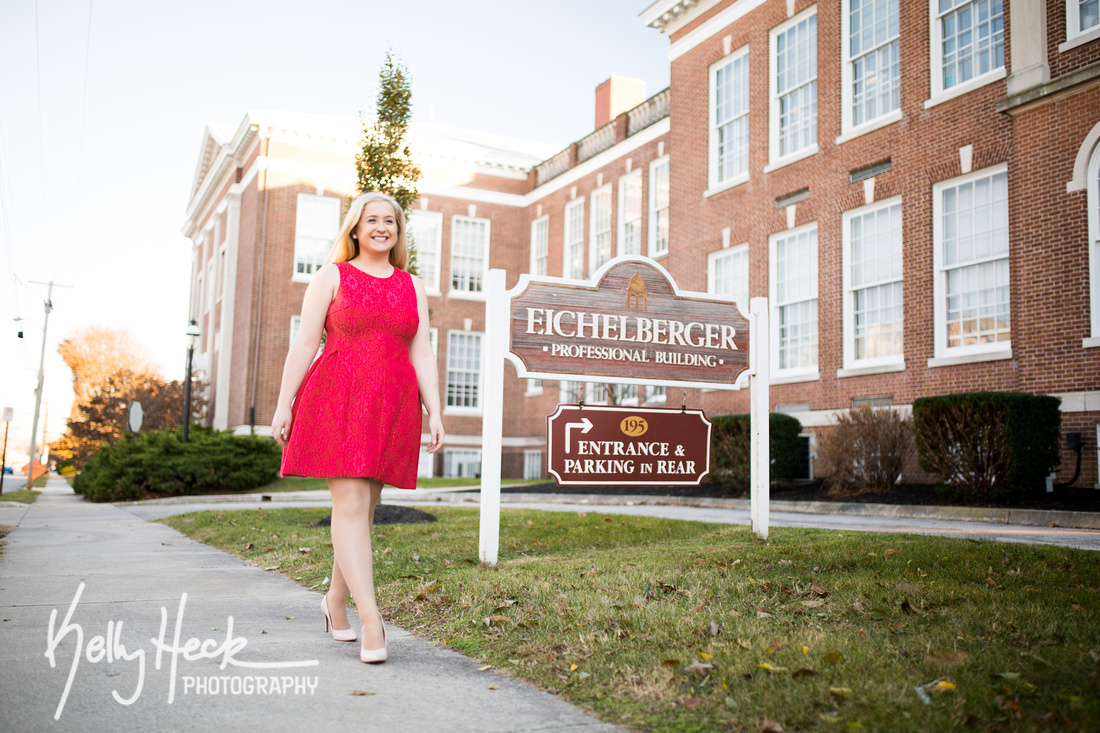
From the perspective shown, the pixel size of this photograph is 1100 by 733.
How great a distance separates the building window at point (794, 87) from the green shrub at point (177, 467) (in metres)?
14.5

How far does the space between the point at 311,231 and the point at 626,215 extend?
1094cm

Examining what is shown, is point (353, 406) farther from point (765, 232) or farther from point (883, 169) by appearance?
point (765, 232)

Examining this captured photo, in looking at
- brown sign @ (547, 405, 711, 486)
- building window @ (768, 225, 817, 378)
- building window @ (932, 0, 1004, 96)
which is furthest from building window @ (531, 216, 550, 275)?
brown sign @ (547, 405, 711, 486)

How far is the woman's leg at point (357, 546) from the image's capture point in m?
3.72

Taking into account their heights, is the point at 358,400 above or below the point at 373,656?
above

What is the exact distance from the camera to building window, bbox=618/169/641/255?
26.3 m

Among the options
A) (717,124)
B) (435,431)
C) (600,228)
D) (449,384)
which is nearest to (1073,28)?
(717,124)

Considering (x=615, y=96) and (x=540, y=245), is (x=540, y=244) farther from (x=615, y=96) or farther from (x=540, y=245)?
(x=615, y=96)

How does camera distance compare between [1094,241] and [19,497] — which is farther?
Result: [19,497]

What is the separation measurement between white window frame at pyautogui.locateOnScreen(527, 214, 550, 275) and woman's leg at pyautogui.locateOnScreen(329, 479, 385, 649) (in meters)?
27.5

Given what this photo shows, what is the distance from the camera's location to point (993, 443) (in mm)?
11258

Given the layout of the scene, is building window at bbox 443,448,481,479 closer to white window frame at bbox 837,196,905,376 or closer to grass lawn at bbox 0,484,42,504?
grass lawn at bbox 0,484,42,504

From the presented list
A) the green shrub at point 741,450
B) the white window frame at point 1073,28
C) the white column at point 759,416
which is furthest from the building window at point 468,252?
the white column at point 759,416

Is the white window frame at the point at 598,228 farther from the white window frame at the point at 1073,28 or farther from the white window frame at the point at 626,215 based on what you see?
the white window frame at the point at 1073,28
